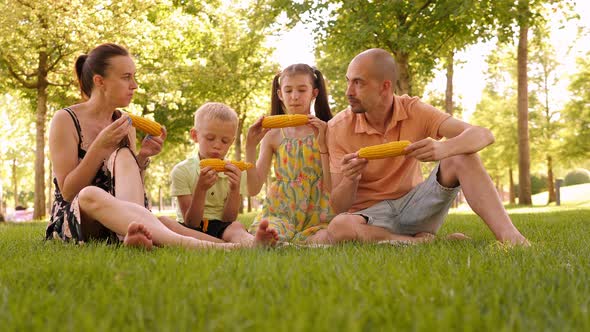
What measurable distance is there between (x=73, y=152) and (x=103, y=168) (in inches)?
10.0

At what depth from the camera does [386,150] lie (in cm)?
410

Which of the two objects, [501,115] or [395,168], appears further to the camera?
[501,115]

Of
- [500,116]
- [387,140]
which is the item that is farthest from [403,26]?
[500,116]

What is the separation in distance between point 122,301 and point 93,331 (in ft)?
1.42

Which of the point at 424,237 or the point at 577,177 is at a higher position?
the point at 577,177

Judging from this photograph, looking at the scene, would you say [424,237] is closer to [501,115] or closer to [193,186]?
[193,186]

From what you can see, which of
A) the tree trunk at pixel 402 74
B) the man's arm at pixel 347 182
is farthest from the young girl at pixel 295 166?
the tree trunk at pixel 402 74

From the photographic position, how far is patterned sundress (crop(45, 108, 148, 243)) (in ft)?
12.9

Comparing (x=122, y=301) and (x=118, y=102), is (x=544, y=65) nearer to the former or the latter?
(x=118, y=102)

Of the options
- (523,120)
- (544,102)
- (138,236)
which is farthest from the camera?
(544,102)

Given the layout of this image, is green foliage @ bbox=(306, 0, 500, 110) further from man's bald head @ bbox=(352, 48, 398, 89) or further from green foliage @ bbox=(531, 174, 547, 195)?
green foliage @ bbox=(531, 174, 547, 195)

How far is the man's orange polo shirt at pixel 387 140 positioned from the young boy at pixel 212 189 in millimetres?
924

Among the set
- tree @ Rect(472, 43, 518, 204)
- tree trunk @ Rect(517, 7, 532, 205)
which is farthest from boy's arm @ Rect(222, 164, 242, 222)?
tree @ Rect(472, 43, 518, 204)

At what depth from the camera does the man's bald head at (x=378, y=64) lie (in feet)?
14.9
